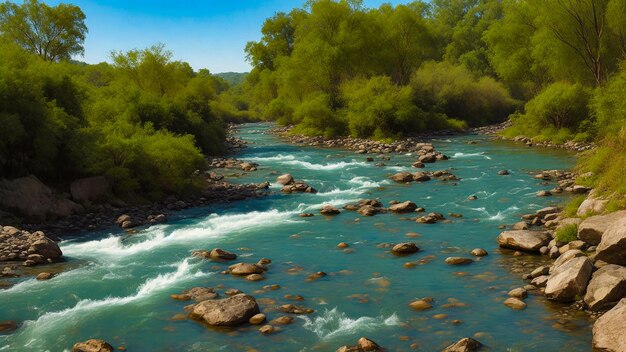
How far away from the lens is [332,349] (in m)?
12.5

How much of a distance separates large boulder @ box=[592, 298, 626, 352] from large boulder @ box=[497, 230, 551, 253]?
6.17m

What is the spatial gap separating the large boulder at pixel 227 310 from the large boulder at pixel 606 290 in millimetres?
8564

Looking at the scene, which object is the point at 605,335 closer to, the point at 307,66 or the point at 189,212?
the point at 189,212

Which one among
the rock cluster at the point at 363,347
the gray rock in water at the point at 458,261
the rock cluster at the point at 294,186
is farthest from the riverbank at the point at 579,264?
the rock cluster at the point at 294,186

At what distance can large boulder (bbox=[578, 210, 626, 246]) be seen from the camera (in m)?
17.2

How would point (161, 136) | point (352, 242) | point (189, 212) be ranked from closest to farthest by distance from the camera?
point (352, 242), point (189, 212), point (161, 136)

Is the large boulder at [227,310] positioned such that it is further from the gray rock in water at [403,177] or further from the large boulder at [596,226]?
the gray rock in water at [403,177]

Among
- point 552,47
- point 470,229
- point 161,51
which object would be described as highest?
point 161,51

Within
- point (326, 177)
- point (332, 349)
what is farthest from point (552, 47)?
point (332, 349)

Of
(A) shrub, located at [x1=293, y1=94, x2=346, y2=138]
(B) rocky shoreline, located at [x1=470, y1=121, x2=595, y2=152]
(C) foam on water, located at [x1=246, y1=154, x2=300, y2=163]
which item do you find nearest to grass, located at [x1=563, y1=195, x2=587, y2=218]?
(B) rocky shoreline, located at [x1=470, y1=121, x2=595, y2=152]

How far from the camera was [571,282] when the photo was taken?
14359mm

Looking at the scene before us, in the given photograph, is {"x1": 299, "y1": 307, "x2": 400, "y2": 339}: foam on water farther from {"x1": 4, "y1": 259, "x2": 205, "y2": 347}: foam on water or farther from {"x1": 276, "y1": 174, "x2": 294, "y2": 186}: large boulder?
{"x1": 276, "y1": 174, "x2": 294, "y2": 186}: large boulder

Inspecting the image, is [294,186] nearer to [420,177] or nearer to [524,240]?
[420,177]

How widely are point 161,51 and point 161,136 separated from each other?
86.0 feet
